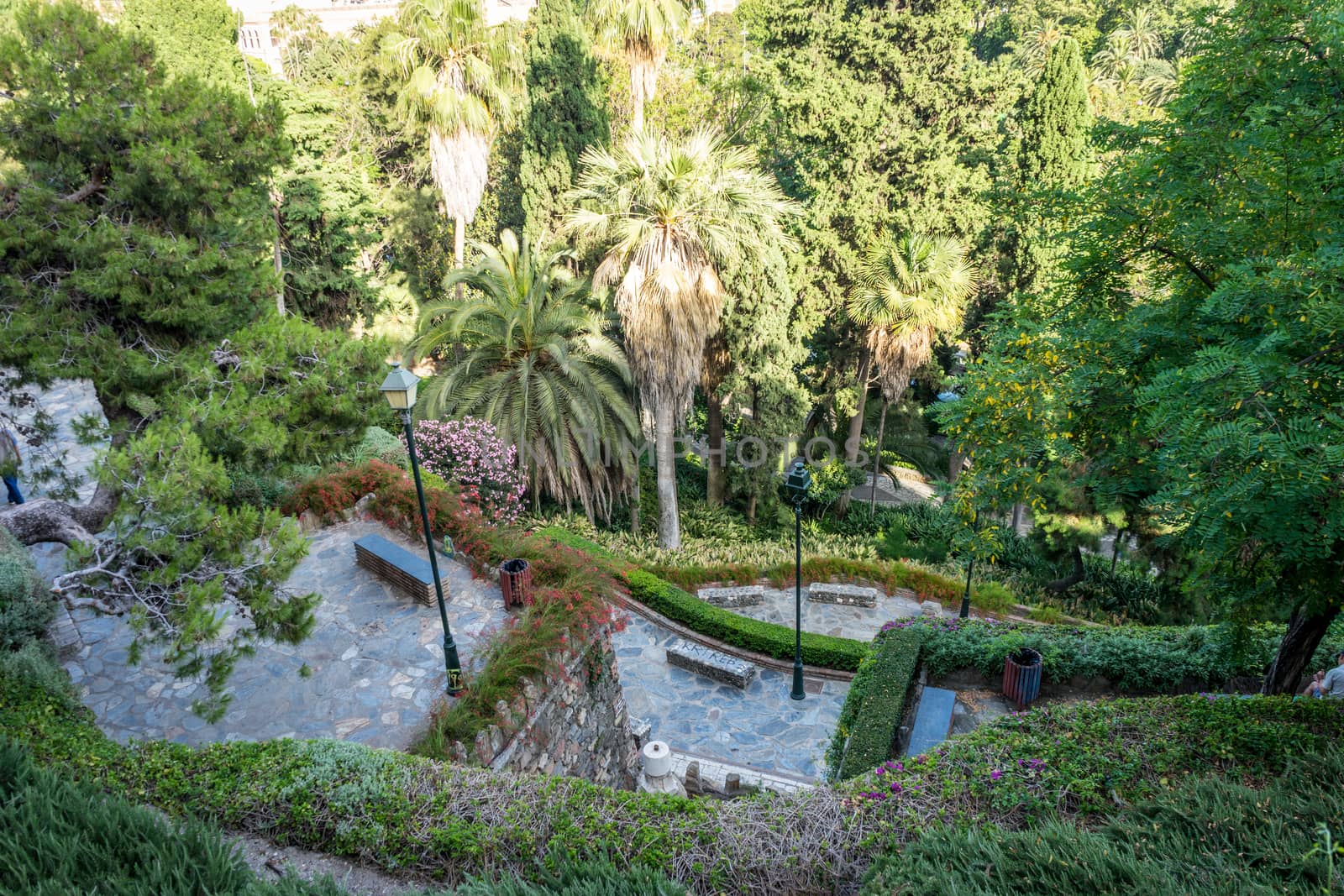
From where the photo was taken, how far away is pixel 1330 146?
5297 mm

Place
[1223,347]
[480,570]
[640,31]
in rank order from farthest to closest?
[640,31] < [480,570] < [1223,347]

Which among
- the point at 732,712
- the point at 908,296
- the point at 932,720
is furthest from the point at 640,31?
the point at 932,720

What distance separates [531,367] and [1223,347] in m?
12.2

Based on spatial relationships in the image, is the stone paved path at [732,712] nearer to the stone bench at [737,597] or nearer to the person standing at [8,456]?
the stone bench at [737,597]

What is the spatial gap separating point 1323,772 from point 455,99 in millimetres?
20283

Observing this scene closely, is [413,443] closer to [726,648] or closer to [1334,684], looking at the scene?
[726,648]

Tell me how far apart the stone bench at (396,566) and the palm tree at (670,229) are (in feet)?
22.0

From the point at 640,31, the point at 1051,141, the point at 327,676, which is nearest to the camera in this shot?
the point at 327,676

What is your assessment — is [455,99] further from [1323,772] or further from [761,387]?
[1323,772]

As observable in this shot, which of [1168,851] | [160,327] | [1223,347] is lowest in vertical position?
[1168,851]

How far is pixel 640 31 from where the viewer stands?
19375 millimetres

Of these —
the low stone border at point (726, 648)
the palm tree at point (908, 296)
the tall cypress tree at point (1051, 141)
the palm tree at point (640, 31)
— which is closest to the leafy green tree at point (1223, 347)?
the low stone border at point (726, 648)

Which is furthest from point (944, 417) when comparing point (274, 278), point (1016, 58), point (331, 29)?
point (331, 29)

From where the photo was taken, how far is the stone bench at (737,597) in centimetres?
1451
